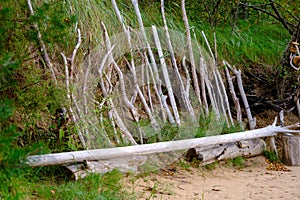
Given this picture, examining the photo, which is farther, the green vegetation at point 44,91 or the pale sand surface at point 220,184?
the pale sand surface at point 220,184

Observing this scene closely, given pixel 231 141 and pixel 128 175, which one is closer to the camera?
pixel 128 175

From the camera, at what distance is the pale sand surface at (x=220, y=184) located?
3088 millimetres

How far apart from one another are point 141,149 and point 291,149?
1.72 m

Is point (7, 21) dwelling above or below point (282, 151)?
above

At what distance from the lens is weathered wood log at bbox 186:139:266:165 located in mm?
3752

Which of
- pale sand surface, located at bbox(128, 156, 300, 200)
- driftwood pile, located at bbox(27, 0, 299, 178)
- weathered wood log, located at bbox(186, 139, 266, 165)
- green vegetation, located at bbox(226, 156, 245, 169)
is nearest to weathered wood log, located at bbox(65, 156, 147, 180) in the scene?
driftwood pile, located at bbox(27, 0, 299, 178)

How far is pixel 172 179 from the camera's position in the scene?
341 centimetres

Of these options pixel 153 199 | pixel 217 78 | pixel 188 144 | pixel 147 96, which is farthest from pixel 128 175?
pixel 217 78

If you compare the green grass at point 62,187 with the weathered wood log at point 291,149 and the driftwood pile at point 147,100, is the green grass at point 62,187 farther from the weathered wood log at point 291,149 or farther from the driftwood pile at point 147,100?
the weathered wood log at point 291,149

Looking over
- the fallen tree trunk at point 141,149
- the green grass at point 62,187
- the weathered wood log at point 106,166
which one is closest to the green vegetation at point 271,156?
the fallen tree trunk at point 141,149

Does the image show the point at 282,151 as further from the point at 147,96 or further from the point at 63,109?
the point at 63,109

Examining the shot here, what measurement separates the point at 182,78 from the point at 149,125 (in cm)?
Answer: 89

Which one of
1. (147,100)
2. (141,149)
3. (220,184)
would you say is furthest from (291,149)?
(141,149)

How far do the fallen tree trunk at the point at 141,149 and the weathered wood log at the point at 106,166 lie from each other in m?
0.04
